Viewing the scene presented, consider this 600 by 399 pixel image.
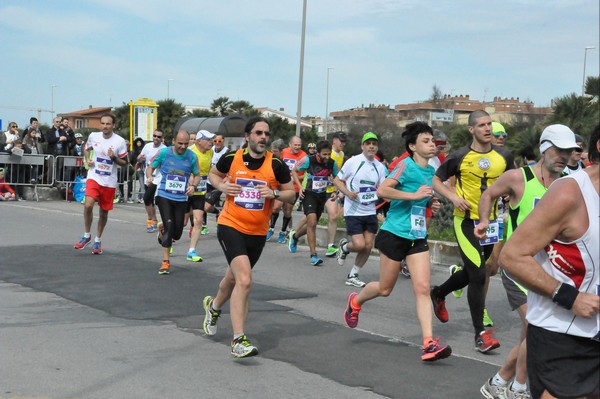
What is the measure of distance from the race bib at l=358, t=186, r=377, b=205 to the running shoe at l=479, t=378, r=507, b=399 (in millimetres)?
5854

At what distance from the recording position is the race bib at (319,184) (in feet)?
45.9

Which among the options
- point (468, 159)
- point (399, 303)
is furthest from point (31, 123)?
point (468, 159)

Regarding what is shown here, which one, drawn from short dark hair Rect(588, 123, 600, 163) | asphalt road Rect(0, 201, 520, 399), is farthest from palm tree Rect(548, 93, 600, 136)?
short dark hair Rect(588, 123, 600, 163)

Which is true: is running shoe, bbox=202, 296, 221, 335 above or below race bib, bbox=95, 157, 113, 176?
below

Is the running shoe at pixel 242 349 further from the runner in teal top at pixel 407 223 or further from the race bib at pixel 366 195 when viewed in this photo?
the race bib at pixel 366 195

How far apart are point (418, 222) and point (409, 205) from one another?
17cm

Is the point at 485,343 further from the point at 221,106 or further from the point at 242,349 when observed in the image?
the point at 221,106

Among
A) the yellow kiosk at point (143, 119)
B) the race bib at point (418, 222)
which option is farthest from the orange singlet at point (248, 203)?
the yellow kiosk at point (143, 119)

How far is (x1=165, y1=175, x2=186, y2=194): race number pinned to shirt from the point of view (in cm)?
1174

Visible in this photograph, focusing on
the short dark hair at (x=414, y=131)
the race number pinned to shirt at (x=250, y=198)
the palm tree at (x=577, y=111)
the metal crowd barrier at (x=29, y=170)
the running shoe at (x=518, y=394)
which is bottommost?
the running shoe at (x=518, y=394)

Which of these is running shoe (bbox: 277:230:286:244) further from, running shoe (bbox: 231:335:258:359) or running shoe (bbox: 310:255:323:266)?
running shoe (bbox: 231:335:258:359)

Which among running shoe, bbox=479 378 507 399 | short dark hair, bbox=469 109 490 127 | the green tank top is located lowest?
running shoe, bbox=479 378 507 399

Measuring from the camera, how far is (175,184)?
11.8 metres

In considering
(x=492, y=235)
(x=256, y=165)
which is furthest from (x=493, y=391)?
(x=256, y=165)
